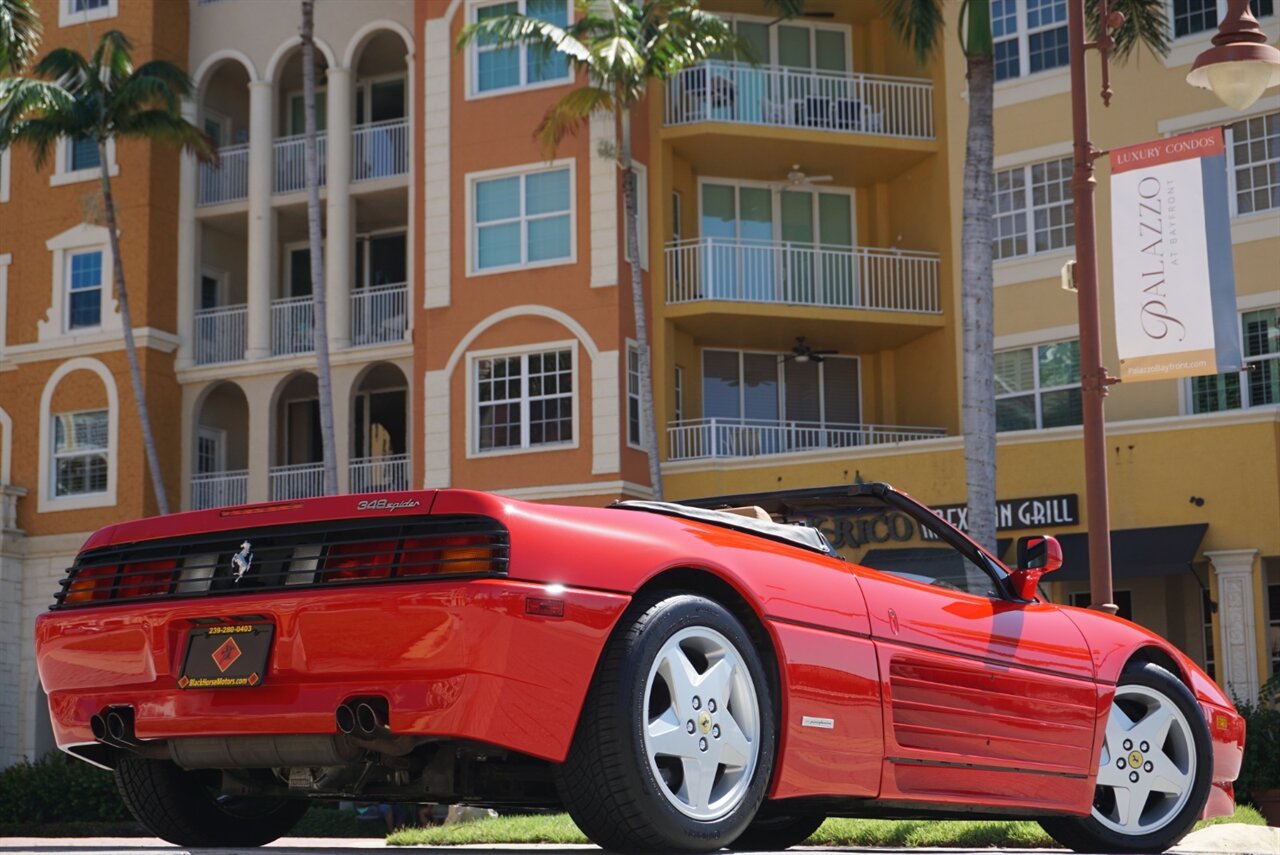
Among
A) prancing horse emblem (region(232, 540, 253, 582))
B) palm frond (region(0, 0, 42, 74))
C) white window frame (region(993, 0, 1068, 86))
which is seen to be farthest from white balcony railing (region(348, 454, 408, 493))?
prancing horse emblem (region(232, 540, 253, 582))

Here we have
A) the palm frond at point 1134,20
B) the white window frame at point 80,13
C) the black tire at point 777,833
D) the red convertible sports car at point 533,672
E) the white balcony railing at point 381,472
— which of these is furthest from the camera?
the white window frame at point 80,13

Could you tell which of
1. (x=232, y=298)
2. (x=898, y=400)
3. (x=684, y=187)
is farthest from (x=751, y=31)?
(x=232, y=298)

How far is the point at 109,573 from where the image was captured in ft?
21.1

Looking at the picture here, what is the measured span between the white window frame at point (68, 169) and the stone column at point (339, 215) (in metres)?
4.26

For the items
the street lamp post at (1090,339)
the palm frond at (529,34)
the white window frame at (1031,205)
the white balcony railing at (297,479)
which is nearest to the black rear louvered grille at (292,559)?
the street lamp post at (1090,339)

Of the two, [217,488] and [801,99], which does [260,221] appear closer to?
[217,488]

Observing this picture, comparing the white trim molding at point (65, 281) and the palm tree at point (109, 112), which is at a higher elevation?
the palm tree at point (109, 112)

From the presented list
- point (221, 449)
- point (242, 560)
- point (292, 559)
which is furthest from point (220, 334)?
point (292, 559)

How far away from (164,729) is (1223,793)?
16.3 feet

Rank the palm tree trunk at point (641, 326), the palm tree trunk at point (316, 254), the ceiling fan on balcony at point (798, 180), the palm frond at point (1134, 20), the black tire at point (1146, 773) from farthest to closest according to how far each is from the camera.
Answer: the ceiling fan on balcony at point (798, 180) < the palm tree trunk at point (316, 254) < the palm tree trunk at point (641, 326) < the palm frond at point (1134, 20) < the black tire at point (1146, 773)

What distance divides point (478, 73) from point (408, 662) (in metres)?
26.8

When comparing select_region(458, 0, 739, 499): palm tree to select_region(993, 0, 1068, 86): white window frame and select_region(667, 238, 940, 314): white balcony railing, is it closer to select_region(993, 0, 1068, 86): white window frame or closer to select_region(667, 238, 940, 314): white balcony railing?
select_region(667, 238, 940, 314): white balcony railing

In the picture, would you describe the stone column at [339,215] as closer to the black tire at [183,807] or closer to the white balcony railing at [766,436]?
the white balcony railing at [766,436]

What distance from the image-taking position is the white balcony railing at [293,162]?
3462cm
